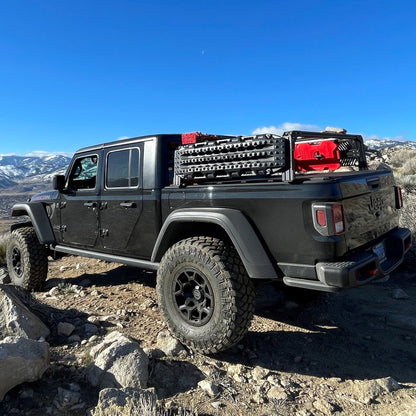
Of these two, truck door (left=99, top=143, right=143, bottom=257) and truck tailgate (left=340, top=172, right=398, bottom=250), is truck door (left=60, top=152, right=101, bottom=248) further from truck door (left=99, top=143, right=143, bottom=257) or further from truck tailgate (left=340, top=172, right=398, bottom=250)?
truck tailgate (left=340, top=172, right=398, bottom=250)

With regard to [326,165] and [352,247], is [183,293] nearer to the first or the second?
[352,247]

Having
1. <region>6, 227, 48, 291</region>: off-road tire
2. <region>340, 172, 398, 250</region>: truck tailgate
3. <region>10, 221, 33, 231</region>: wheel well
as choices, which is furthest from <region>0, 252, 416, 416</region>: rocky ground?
<region>10, 221, 33, 231</region>: wheel well

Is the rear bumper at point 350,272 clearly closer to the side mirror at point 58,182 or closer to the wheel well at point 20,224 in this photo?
the side mirror at point 58,182

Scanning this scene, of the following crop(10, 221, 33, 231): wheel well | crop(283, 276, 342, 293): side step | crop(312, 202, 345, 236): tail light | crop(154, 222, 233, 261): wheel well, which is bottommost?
crop(283, 276, 342, 293): side step

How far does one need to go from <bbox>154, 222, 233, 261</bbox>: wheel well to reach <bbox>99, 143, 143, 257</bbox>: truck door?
487 mm

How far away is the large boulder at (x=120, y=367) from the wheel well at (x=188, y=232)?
1006 millimetres

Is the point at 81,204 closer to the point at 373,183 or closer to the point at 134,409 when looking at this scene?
the point at 134,409

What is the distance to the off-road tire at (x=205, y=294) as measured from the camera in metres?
2.76

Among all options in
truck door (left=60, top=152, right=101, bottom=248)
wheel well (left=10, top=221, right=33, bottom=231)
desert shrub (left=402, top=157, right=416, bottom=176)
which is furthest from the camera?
desert shrub (left=402, top=157, right=416, bottom=176)

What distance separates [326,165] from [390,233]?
1.18 m

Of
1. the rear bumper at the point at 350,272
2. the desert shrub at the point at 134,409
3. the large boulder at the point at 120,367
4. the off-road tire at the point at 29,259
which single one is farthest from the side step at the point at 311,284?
the off-road tire at the point at 29,259

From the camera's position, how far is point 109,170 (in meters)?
4.25

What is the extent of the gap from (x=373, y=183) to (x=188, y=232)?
5.80 feet

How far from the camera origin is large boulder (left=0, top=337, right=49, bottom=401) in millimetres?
2244
